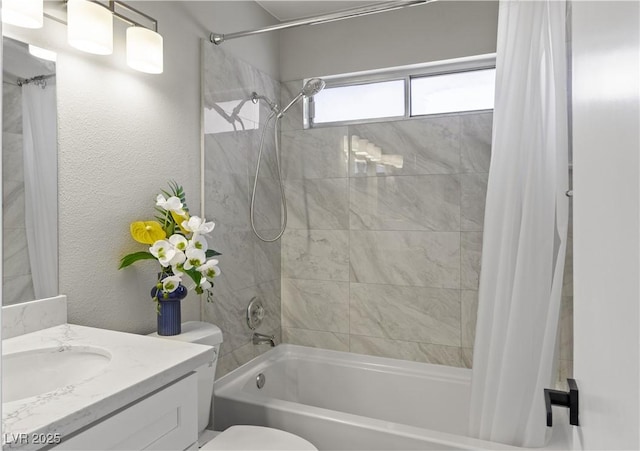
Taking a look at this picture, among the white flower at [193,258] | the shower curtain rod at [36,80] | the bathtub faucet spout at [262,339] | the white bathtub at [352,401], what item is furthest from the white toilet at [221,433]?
the shower curtain rod at [36,80]

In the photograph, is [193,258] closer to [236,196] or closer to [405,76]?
[236,196]

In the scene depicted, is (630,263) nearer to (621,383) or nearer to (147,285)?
(621,383)

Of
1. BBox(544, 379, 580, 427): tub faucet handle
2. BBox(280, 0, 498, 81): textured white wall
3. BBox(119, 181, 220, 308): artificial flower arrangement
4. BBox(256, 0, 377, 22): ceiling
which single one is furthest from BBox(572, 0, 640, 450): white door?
BBox(256, 0, 377, 22): ceiling

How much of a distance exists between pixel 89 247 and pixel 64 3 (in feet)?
2.69

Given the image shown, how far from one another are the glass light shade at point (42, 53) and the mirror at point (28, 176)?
12 millimetres

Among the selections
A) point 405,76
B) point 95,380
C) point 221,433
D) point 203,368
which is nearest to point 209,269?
point 203,368

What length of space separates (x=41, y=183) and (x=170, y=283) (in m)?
0.52

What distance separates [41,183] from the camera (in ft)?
4.47

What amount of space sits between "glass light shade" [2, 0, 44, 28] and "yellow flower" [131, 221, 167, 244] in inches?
27.8

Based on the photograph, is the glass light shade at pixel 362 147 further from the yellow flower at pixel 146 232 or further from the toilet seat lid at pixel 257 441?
the toilet seat lid at pixel 257 441

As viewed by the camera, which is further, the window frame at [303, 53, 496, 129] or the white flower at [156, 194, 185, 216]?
the window frame at [303, 53, 496, 129]

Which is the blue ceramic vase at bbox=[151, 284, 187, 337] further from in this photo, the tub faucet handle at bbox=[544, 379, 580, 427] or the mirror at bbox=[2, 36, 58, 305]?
the tub faucet handle at bbox=[544, 379, 580, 427]

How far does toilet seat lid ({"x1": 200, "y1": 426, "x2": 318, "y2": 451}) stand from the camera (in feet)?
5.24

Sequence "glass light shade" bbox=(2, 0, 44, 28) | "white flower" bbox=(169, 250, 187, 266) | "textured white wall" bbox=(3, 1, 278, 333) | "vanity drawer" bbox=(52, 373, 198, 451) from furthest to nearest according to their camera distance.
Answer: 1. "white flower" bbox=(169, 250, 187, 266)
2. "textured white wall" bbox=(3, 1, 278, 333)
3. "glass light shade" bbox=(2, 0, 44, 28)
4. "vanity drawer" bbox=(52, 373, 198, 451)
